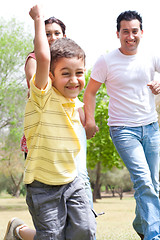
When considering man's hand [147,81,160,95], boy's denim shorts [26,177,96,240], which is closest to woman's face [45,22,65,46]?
man's hand [147,81,160,95]

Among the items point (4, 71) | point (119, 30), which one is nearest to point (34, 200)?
point (119, 30)

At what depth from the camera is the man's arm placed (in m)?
3.98

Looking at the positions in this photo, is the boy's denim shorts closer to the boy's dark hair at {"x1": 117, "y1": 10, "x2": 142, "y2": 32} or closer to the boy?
the boy

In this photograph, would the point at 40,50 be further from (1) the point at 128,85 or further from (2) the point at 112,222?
(2) the point at 112,222

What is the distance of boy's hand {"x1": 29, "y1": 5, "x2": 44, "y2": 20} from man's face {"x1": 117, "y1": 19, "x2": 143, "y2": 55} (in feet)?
6.17

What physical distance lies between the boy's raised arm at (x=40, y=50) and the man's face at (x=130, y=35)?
1.90 meters

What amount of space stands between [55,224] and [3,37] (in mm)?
21480

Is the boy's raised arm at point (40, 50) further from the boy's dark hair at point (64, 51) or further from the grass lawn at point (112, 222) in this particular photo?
the grass lawn at point (112, 222)

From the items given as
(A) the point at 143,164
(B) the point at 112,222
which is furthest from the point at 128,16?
(B) the point at 112,222

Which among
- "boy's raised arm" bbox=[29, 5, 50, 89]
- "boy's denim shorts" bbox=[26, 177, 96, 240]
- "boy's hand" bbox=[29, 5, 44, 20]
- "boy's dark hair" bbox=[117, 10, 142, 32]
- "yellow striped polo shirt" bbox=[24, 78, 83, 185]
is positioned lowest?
"boy's denim shorts" bbox=[26, 177, 96, 240]

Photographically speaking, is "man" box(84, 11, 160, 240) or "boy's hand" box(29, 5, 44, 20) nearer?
"boy's hand" box(29, 5, 44, 20)

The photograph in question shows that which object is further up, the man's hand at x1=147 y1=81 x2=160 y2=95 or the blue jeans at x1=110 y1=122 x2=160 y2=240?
the man's hand at x1=147 y1=81 x2=160 y2=95

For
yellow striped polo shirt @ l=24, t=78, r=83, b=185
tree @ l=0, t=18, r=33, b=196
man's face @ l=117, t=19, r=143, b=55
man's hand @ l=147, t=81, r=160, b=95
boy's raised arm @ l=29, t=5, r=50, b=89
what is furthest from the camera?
tree @ l=0, t=18, r=33, b=196

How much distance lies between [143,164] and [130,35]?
1.54 m
